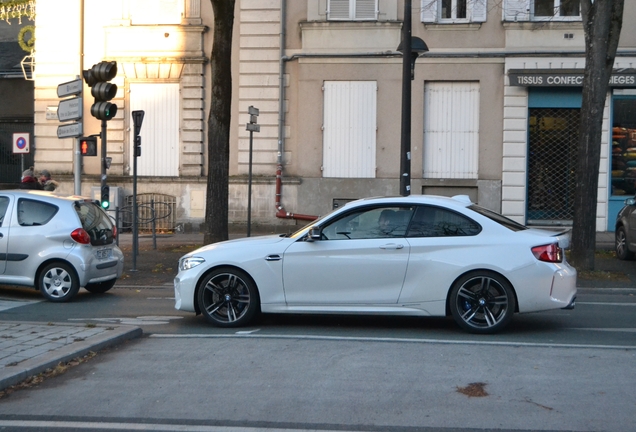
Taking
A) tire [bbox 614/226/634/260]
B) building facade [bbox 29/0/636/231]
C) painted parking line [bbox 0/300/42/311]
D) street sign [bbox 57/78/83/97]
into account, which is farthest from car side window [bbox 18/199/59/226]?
tire [bbox 614/226/634/260]

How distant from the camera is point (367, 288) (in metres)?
9.10

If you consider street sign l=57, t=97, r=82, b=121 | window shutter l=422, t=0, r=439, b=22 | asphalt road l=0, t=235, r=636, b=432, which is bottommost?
asphalt road l=0, t=235, r=636, b=432

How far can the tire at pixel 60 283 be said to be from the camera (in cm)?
1192

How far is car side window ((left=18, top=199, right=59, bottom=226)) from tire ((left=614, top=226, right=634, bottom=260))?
35.2 ft

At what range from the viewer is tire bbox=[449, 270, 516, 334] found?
8868 mm

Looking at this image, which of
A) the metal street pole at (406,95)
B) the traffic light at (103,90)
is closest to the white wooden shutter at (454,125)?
the metal street pole at (406,95)

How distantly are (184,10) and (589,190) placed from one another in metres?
13.2

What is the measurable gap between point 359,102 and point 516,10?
4.73 metres

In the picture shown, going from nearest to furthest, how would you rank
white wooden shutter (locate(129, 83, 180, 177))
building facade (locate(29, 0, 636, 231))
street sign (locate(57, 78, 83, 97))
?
street sign (locate(57, 78, 83, 97))
building facade (locate(29, 0, 636, 231))
white wooden shutter (locate(129, 83, 180, 177))

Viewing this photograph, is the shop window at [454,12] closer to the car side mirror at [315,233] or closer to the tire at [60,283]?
the tire at [60,283]

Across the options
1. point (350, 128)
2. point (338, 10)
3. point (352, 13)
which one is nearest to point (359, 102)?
point (350, 128)

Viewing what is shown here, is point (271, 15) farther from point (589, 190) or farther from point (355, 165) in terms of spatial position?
point (589, 190)

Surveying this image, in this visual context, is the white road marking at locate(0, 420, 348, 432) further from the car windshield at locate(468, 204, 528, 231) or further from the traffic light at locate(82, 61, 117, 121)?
the traffic light at locate(82, 61, 117, 121)

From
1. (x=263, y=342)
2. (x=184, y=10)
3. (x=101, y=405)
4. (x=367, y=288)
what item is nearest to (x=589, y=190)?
(x=367, y=288)
